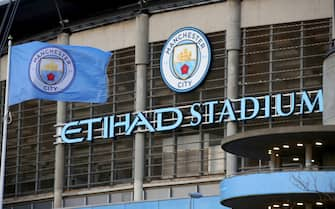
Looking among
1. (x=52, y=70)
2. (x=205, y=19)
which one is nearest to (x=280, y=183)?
(x=52, y=70)

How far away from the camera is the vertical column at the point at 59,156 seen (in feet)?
226

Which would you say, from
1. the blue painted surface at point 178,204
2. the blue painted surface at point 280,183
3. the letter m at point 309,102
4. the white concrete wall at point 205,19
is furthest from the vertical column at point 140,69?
the blue painted surface at point 280,183

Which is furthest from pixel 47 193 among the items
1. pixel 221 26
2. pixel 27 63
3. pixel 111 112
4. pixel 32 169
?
pixel 27 63

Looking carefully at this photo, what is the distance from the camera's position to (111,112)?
225ft

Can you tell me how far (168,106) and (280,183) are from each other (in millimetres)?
20021

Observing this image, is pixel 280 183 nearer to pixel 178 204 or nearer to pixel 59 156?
pixel 178 204

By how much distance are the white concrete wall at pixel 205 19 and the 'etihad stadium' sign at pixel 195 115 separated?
4.79m

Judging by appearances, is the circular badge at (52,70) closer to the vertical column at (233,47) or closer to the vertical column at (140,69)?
the vertical column at (233,47)

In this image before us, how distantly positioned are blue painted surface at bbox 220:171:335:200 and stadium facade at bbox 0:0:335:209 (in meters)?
7.55

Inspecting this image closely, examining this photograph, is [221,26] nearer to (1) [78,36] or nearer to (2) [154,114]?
(2) [154,114]

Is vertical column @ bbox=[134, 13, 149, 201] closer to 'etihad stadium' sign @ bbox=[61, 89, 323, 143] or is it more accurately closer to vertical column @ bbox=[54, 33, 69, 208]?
'etihad stadium' sign @ bbox=[61, 89, 323, 143]

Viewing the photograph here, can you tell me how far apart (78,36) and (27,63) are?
21926 millimetres

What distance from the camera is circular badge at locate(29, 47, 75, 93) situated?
1919 inches

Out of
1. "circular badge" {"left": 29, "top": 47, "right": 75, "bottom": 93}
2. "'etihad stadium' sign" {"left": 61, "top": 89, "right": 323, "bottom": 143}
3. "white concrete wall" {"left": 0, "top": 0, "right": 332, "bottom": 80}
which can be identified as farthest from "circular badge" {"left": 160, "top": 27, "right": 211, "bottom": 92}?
"circular badge" {"left": 29, "top": 47, "right": 75, "bottom": 93}
